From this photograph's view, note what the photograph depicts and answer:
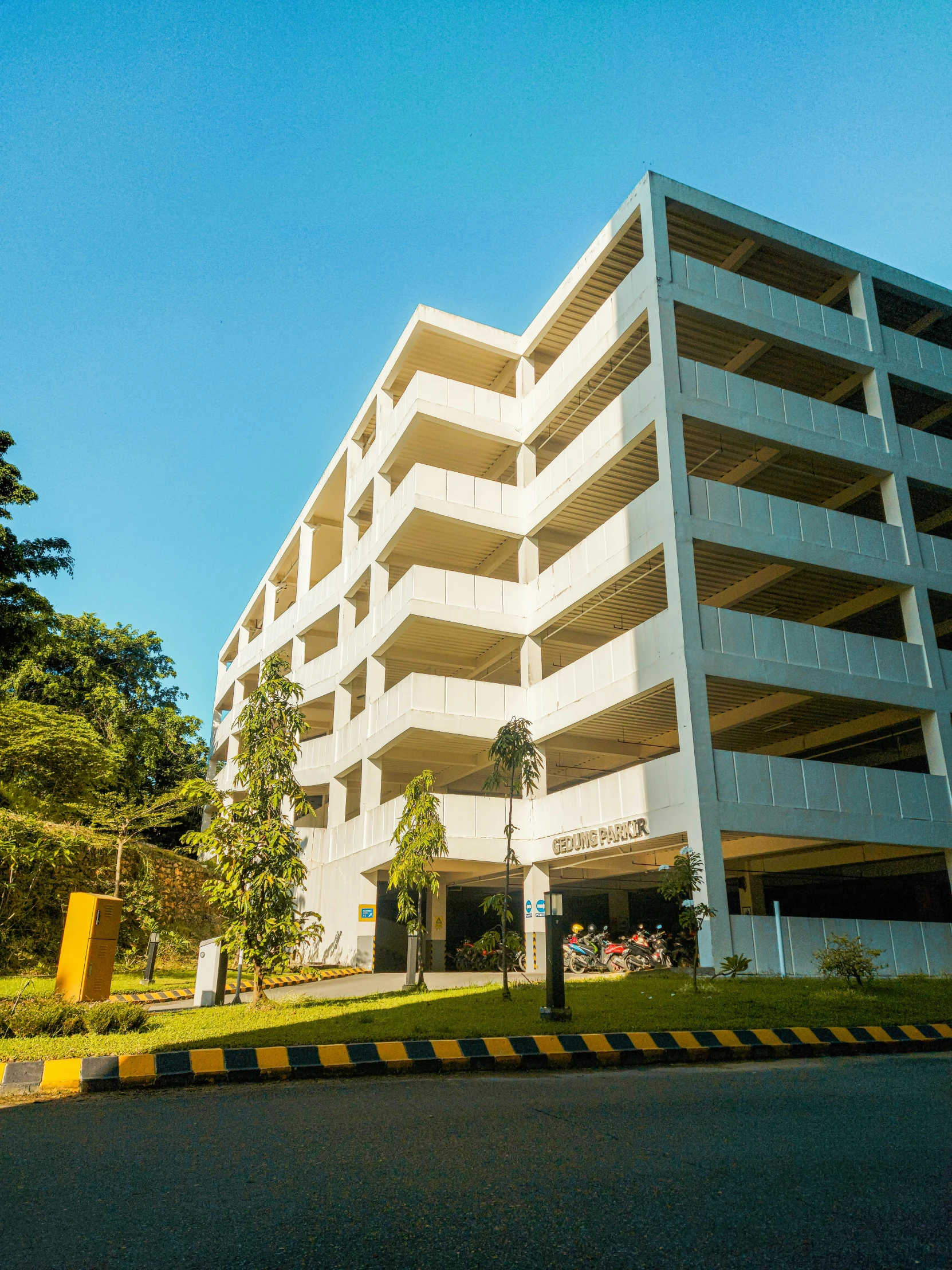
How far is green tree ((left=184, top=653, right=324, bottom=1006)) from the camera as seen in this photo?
15.0 meters

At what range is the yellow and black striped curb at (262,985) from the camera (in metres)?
17.1

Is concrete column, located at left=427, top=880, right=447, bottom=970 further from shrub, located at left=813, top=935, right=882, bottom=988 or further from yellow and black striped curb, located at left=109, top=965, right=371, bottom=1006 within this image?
shrub, located at left=813, top=935, right=882, bottom=988

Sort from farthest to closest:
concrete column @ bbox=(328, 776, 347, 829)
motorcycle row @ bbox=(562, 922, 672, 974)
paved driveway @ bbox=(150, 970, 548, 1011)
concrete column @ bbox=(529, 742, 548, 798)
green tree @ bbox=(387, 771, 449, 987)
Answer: concrete column @ bbox=(328, 776, 347, 829) < concrete column @ bbox=(529, 742, 548, 798) < motorcycle row @ bbox=(562, 922, 672, 974) < paved driveway @ bbox=(150, 970, 548, 1011) < green tree @ bbox=(387, 771, 449, 987)

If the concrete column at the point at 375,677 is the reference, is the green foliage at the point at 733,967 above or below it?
below

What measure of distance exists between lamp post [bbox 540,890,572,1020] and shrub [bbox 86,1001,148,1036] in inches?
190

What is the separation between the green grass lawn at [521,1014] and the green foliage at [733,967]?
1.19ft

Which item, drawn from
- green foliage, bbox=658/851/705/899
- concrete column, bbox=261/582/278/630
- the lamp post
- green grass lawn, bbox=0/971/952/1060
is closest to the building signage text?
green grass lawn, bbox=0/971/952/1060

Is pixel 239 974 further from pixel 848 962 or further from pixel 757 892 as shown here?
pixel 757 892

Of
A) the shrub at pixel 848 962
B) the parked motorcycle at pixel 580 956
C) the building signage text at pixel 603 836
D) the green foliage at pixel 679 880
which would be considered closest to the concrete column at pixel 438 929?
the building signage text at pixel 603 836

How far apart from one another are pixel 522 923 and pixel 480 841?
4181 mm

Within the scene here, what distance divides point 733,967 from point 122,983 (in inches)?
545

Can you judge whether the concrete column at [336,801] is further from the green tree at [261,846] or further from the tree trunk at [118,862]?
the green tree at [261,846]

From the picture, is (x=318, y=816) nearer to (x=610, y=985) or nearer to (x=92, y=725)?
(x=92, y=725)

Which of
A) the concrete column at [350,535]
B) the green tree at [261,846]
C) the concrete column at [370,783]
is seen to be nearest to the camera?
the green tree at [261,846]
